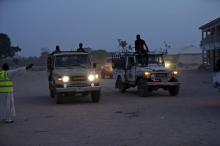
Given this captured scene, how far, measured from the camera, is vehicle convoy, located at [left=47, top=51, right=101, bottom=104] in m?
19.5

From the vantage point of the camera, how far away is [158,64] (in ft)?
78.8

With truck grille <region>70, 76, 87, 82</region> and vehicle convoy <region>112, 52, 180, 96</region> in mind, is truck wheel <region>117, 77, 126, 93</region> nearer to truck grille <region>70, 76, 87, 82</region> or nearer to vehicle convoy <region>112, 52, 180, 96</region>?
vehicle convoy <region>112, 52, 180, 96</region>

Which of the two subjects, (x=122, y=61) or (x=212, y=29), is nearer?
(x=122, y=61)

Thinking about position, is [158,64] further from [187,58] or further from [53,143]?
[187,58]

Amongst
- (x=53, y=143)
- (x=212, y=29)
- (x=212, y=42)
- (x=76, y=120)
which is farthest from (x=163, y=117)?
(x=212, y=29)

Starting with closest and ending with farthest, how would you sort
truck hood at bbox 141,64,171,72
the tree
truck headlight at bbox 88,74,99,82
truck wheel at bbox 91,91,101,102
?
truck headlight at bbox 88,74,99,82 < truck wheel at bbox 91,91,101,102 < truck hood at bbox 141,64,171,72 < the tree

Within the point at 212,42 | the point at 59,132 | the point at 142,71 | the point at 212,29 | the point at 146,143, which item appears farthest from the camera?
the point at 212,29

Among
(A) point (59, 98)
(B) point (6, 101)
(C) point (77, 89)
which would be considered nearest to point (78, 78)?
(C) point (77, 89)

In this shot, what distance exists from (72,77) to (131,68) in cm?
525

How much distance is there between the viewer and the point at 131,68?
2423cm

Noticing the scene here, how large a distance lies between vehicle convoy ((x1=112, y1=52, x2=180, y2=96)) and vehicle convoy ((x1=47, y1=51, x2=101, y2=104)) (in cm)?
304

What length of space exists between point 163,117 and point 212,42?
46634 millimetres

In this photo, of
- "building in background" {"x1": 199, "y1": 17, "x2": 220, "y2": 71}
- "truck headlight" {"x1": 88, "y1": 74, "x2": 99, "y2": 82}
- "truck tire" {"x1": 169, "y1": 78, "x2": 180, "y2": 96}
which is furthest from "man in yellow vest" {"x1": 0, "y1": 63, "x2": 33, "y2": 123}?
"building in background" {"x1": 199, "y1": 17, "x2": 220, "y2": 71}

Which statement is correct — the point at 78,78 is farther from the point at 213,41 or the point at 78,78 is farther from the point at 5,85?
the point at 213,41
